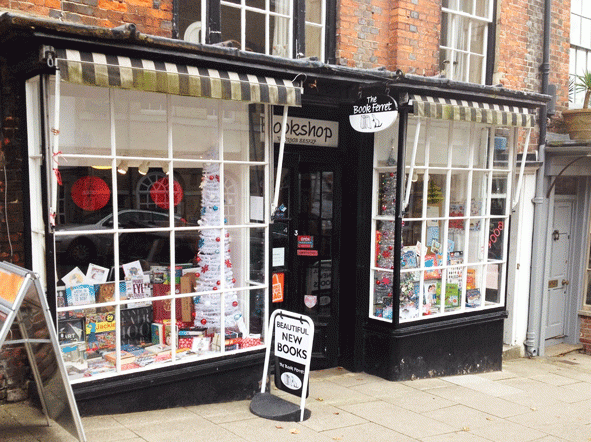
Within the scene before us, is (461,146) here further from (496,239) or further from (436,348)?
(436,348)

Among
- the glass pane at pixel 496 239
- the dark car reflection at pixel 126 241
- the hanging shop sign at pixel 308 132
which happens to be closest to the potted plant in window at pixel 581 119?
the glass pane at pixel 496 239

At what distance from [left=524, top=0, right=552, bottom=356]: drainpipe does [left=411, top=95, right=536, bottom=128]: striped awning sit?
5.94ft

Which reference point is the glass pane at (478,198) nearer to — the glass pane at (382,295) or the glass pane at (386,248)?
the glass pane at (386,248)

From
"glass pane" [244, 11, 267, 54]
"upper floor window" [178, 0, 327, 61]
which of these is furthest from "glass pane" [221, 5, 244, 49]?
"glass pane" [244, 11, 267, 54]

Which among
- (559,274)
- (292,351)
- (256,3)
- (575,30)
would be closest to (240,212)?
(292,351)

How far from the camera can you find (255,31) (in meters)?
6.42

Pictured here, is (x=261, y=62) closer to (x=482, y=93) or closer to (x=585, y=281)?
(x=482, y=93)

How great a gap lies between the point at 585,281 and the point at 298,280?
5.84 m

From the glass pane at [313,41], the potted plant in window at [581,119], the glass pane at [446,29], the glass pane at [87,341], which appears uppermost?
the glass pane at [446,29]

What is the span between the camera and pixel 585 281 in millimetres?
10320

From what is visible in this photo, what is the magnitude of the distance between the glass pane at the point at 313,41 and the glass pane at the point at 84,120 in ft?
8.95

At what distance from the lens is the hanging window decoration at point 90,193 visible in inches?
199

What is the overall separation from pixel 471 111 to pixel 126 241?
420 cm

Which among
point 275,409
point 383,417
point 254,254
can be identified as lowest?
point 383,417
